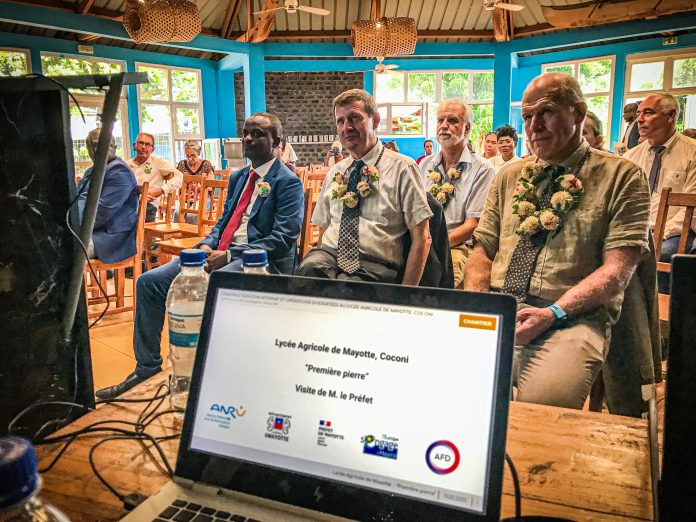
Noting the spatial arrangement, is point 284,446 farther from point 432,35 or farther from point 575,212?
point 432,35

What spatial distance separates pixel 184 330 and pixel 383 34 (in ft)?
22.7

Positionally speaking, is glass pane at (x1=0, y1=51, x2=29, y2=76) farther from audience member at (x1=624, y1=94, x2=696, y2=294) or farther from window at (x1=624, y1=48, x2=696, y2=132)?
window at (x1=624, y1=48, x2=696, y2=132)

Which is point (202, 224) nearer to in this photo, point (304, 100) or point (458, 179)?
point (458, 179)

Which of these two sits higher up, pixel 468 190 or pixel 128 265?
pixel 468 190

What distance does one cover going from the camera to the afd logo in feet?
2.34

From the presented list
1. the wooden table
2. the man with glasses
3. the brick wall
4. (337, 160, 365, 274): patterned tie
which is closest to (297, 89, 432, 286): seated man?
(337, 160, 365, 274): patterned tie

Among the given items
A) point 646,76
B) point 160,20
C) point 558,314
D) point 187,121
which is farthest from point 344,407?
point 187,121

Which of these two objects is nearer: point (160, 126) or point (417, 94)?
point (160, 126)

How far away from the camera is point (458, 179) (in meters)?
3.05

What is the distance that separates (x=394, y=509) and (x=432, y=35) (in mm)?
11715

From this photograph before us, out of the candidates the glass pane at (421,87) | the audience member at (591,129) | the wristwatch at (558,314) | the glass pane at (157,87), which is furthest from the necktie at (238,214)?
the glass pane at (421,87)

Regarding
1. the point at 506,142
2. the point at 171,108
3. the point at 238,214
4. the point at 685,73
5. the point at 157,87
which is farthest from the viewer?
the point at 171,108

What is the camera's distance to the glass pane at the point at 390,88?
12.9m

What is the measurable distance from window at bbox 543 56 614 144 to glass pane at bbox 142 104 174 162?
7.91 metres
